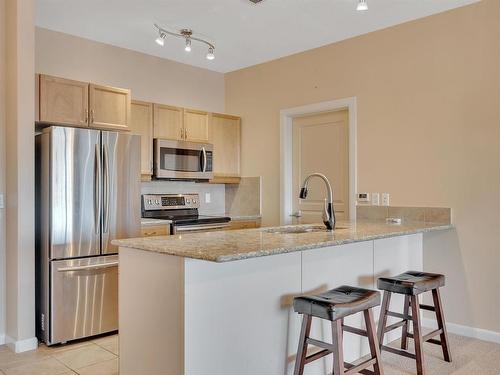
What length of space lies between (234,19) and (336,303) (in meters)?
2.65

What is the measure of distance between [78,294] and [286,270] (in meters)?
1.86

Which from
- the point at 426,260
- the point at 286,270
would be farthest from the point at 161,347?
the point at 426,260

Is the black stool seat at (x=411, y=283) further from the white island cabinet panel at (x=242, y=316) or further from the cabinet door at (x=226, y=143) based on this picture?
the cabinet door at (x=226, y=143)

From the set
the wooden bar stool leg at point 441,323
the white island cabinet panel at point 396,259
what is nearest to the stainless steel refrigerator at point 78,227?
the white island cabinet panel at point 396,259

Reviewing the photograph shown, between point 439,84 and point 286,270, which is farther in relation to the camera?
point 439,84

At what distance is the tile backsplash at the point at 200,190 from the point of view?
478 centimetres

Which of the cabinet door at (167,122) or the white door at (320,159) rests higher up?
the cabinet door at (167,122)

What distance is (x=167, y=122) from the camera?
461cm

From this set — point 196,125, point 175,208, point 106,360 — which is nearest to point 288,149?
point 196,125

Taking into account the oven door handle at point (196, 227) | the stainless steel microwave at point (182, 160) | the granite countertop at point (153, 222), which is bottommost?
the oven door handle at point (196, 227)

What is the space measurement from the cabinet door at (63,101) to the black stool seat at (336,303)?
100 inches

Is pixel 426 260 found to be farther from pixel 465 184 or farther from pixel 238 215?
pixel 238 215

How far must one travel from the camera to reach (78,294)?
3.38 m

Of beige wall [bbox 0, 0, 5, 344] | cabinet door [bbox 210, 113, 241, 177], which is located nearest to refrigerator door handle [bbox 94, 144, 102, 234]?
beige wall [bbox 0, 0, 5, 344]
